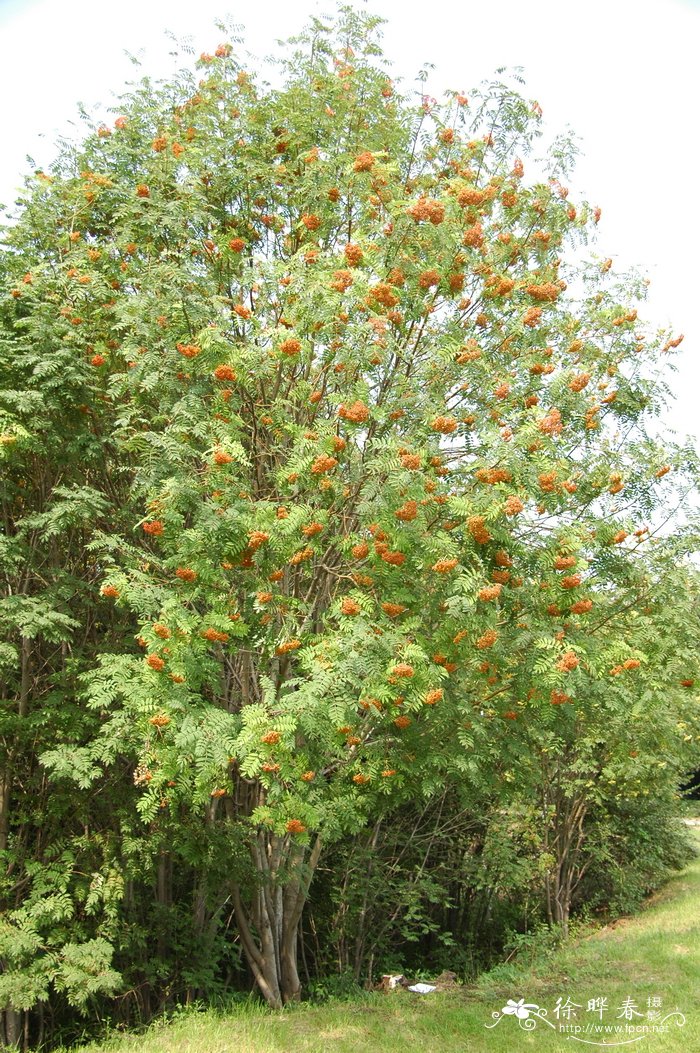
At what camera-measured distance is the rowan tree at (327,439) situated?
478 cm

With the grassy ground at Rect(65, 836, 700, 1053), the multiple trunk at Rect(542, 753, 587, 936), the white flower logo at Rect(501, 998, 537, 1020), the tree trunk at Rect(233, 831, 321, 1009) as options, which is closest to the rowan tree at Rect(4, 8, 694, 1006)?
the tree trunk at Rect(233, 831, 321, 1009)

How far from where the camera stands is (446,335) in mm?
5867

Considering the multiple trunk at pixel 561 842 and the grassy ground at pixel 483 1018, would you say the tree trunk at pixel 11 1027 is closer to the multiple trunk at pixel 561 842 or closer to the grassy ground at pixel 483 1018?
the grassy ground at pixel 483 1018

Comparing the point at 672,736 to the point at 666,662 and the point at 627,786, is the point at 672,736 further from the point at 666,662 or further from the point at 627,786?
the point at 627,786

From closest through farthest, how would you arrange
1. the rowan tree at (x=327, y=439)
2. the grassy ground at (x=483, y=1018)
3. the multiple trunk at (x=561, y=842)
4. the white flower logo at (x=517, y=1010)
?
the rowan tree at (x=327, y=439) < the grassy ground at (x=483, y=1018) < the white flower logo at (x=517, y=1010) < the multiple trunk at (x=561, y=842)

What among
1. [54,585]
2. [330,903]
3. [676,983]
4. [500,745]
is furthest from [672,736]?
[54,585]

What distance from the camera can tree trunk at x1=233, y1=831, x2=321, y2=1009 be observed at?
6.83 meters

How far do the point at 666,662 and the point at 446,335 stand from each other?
3042mm

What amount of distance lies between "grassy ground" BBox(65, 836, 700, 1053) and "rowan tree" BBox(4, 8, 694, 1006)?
44.0 inches

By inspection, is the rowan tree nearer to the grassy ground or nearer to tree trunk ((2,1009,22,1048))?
the grassy ground

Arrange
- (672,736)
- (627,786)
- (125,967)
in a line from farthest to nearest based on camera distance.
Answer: (627,786)
(672,736)
(125,967)

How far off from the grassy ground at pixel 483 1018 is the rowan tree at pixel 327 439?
3.66ft

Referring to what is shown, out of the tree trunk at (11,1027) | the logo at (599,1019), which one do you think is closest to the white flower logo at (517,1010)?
the logo at (599,1019)

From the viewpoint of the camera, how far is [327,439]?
4.91m
